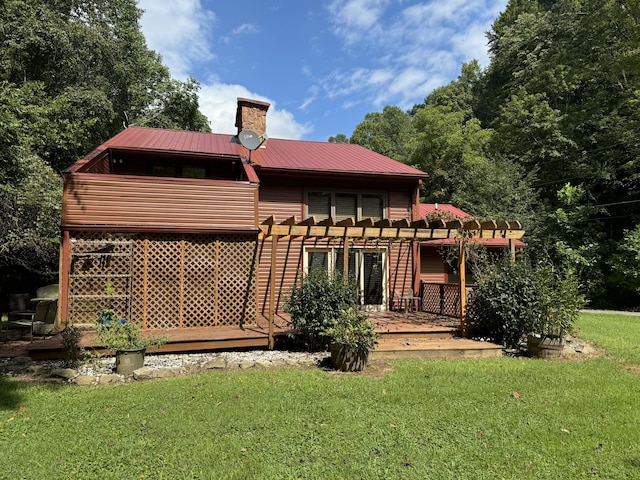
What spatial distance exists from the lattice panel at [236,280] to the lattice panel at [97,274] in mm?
1908

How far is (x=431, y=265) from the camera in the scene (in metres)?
13.8

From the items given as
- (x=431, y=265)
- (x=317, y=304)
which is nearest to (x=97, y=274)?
(x=317, y=304)

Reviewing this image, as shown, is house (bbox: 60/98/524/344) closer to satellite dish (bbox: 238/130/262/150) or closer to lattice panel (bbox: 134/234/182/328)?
lattice panel (bbox: 134/234/182/328)

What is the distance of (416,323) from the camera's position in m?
9.70

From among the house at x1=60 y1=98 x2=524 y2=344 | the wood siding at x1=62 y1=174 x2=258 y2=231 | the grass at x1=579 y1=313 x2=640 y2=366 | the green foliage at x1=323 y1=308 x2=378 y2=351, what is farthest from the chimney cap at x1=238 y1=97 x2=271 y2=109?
the grass at x1=579 y1=313 x2=640 y2=366

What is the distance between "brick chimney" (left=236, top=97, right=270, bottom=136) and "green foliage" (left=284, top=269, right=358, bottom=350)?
818cm

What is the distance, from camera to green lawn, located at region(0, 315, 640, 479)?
10.4 feet

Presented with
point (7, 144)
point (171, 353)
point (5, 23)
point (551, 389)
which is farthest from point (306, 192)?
point (5, 23)

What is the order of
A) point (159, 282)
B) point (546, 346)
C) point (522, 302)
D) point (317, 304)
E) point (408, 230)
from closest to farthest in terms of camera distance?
point (546, 346)
point (317, 304)
point (522, 302)
point (159, 282)
point (408, 230)

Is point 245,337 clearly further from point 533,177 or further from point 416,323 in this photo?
point 533,177

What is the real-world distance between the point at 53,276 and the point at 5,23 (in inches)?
396

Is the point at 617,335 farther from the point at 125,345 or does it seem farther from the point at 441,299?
the point at 125,345

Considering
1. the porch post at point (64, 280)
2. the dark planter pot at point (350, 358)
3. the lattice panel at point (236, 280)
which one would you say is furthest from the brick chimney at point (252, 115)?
the dark planter pot at point (350, 358)

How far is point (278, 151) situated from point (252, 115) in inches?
73.8
